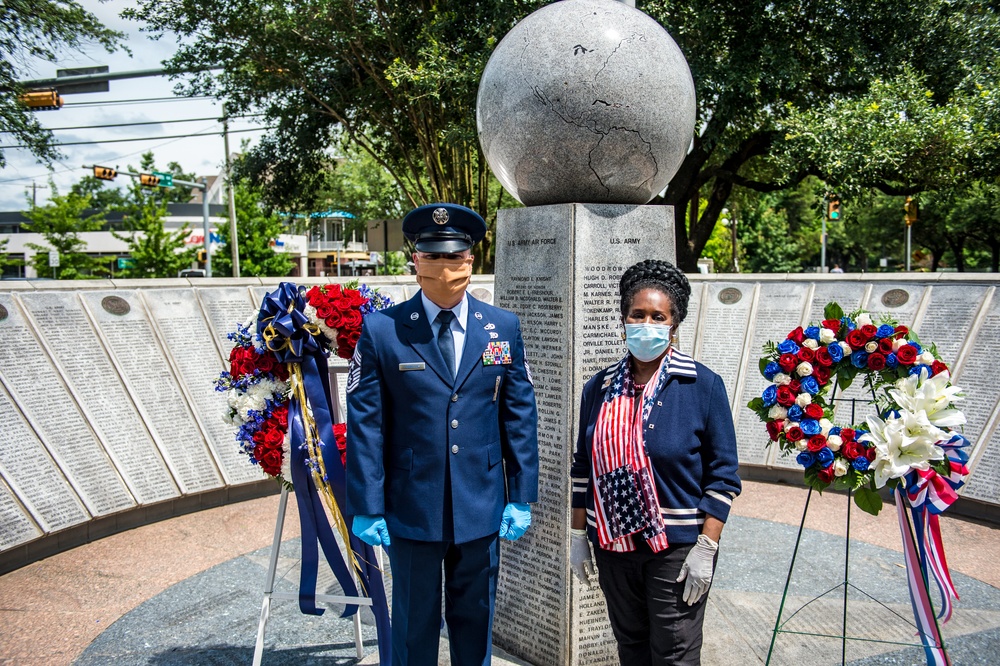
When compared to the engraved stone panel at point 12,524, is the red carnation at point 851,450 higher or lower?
higher

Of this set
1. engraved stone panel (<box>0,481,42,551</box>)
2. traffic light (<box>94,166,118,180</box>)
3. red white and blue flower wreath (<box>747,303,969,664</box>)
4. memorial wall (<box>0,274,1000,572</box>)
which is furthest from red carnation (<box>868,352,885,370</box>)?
traffic light (<box>94,166,118,180</box>)

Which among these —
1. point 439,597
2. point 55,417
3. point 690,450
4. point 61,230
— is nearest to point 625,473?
point 690,450

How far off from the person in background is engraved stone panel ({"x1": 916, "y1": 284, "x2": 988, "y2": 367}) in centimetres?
504

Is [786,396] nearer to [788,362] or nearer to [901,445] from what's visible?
[788,362]

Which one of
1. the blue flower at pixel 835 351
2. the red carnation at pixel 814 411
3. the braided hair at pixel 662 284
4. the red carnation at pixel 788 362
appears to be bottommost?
the red carnation at pixel 814 411

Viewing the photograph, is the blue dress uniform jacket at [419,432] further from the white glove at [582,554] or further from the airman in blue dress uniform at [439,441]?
the white glove at [582,554]

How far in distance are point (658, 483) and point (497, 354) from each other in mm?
794

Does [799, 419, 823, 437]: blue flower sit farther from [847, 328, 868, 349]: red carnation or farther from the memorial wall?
the memorial wall

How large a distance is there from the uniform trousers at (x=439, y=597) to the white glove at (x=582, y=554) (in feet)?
1.13

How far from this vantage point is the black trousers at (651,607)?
2.62m

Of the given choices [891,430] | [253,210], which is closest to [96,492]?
[891,430]

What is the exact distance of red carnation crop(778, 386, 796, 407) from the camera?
10.6 feet

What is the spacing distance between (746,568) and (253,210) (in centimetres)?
3437

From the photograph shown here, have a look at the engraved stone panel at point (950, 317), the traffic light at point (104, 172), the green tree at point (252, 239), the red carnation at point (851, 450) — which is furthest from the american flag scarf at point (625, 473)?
the green tree at point (252, 239)
